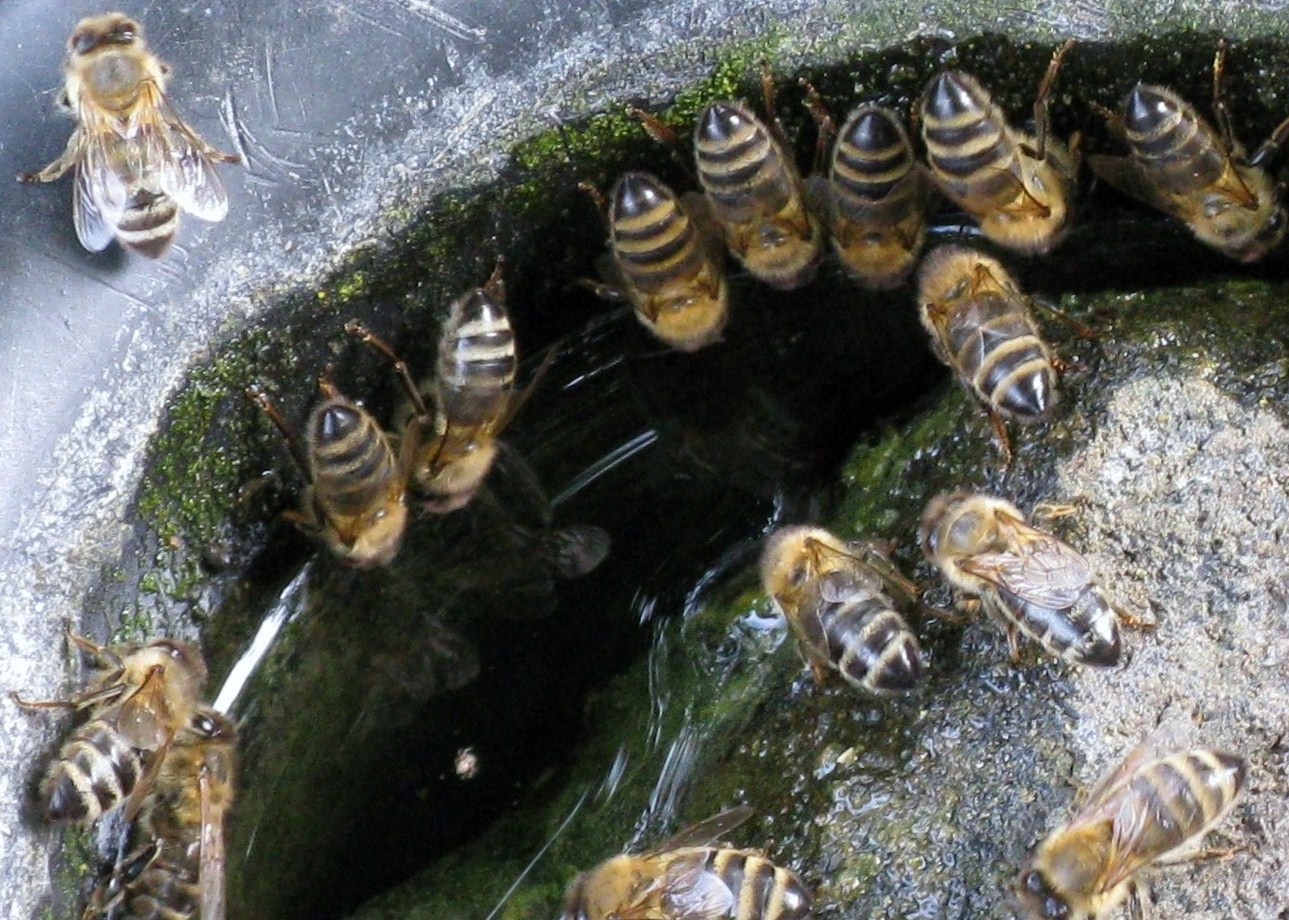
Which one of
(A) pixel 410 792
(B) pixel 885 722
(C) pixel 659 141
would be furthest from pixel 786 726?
(C) pixel 659 141

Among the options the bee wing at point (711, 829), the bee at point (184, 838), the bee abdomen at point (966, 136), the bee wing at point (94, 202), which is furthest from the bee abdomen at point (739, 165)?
the bee at point (184, 838)

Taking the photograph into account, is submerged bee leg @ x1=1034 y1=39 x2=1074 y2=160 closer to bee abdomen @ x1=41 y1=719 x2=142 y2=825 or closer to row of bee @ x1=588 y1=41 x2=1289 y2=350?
row of bee @ x1=588 y1=41 x2=1289 y2=350

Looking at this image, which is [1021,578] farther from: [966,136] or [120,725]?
[120,725]

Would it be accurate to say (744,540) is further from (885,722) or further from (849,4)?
(849,4)

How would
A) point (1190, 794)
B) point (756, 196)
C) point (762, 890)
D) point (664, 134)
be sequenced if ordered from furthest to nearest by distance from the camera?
point (756, 196) < point (664, 134) < point (762, 890) < point (1190, 794)

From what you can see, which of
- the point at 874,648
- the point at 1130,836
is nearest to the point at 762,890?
the point at 874,648

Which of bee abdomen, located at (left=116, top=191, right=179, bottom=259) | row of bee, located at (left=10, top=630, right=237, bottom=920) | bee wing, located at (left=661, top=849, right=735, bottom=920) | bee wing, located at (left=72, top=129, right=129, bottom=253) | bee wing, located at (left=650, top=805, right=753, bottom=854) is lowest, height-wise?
bee wing, located at (left=650, top=805, right=753, bottom=854)

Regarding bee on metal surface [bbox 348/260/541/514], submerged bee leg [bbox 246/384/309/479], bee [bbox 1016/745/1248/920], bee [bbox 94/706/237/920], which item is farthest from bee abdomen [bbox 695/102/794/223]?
bee [bbox 94/706/237/920]
